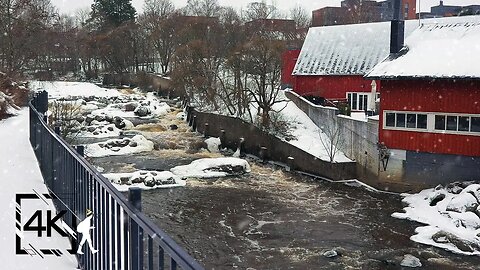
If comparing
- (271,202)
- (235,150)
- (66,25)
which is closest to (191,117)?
(235,150)

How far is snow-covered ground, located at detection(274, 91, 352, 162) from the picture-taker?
26.8m

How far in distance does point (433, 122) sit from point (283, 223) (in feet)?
28.7

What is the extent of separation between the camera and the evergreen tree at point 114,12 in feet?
239

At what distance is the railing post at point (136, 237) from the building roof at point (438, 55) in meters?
20.2

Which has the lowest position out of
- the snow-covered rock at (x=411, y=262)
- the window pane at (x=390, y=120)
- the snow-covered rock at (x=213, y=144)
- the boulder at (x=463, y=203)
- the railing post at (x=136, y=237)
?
the snow-covered rock at (x=411, y=262)

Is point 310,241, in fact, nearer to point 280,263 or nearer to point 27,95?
point 280,263

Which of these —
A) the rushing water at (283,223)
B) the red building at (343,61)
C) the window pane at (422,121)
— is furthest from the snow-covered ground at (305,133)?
the window pane at (422,121)

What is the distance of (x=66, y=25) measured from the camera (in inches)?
3228

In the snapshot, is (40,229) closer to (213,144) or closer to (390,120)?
(390,120)

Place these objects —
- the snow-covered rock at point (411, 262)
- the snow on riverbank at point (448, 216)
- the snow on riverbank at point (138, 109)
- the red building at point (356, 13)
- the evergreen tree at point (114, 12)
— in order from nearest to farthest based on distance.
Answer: the snow-covered rock at point (411, 262) → the snow on riverbank at point (448, 216) → the snow on riverbank at point (138, 109) → the evergreen tree at point (114, 12) → the red building at point (356, 13)

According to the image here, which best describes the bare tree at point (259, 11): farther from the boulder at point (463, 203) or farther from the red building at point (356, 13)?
the boulder at point (463, 203)

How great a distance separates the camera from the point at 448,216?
61.4 ft

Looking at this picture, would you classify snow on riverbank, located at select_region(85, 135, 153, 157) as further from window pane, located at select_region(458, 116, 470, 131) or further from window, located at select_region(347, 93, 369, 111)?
window pane, located at select_region(458, 116, 470, 131)

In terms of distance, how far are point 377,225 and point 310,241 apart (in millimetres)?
3001
